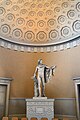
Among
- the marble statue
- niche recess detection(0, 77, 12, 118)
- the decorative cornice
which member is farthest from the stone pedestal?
the decorative cornice

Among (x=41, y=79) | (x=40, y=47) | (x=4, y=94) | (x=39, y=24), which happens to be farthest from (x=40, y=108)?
(x=39, y=24)

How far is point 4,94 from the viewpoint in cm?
902

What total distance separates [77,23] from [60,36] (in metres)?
1.21

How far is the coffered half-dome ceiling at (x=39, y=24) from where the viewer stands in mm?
9539

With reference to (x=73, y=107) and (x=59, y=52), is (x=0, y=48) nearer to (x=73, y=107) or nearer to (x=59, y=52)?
(x=59, y=52)

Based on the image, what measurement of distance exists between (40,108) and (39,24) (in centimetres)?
514

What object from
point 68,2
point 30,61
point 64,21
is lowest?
point 30,61

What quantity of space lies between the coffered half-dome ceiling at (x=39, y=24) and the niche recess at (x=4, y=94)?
6.57 feet

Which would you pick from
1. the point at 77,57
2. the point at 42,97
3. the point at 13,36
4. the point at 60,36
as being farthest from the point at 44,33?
the point at 42,97

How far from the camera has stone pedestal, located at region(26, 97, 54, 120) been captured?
7219 mm

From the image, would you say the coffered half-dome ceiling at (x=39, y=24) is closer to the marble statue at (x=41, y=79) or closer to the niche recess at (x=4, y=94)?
the niche recess at (x=4, y=94)

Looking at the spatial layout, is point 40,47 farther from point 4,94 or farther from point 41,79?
point 4,94

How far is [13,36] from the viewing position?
394 inches

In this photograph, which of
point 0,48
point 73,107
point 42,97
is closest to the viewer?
point 42,97
